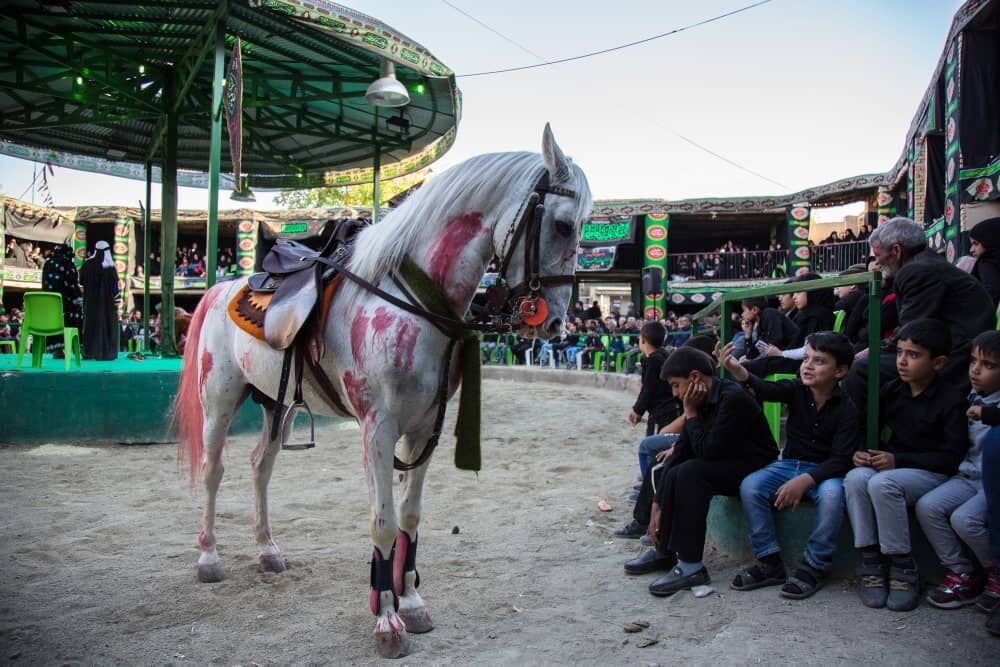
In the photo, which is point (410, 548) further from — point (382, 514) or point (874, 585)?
point (874, 585)

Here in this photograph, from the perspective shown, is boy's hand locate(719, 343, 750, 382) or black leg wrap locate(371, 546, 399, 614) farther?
boy's hand locate(719, 343, 750, 382)

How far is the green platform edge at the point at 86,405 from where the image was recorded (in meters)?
6.57

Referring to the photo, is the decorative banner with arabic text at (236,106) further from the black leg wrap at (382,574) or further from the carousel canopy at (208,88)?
the black leg wrap at (382,574)

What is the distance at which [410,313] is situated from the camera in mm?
2605

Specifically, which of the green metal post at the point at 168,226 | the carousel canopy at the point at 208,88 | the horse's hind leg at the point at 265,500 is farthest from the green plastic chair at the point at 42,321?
the horse's hind leg at the point at 265,500

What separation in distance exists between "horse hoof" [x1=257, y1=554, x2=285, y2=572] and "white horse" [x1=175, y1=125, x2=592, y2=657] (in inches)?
36.5

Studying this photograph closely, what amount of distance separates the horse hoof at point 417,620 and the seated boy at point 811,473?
136cm

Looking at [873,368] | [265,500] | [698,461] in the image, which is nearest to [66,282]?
[265,500]

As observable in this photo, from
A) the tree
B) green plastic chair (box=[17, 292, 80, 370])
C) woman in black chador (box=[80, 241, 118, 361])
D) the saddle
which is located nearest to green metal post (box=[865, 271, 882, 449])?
the saddle

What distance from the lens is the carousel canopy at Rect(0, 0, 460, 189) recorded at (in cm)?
795

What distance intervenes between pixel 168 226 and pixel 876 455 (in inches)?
414

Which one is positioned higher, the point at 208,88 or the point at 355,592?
the point at 208,88

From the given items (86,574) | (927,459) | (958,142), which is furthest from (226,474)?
(958,142)

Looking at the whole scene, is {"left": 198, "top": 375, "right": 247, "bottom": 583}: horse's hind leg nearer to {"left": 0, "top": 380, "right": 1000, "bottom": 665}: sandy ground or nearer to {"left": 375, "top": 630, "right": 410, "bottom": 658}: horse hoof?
{"left": 0, "top": 380, "right": 1000, "bottom": 665}: sandy ground
